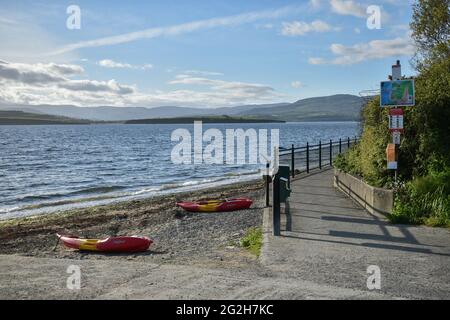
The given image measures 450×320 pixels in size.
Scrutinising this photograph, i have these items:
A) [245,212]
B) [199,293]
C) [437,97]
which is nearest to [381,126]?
[437,97]

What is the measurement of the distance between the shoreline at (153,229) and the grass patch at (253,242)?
0.15 meters

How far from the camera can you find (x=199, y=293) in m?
5.64

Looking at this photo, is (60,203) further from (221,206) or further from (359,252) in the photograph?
(359,252)

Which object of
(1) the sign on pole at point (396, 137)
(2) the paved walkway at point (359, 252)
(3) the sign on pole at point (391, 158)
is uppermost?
(1) the sign on pole at point (396, 137)

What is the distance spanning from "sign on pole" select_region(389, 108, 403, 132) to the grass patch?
3.56 m

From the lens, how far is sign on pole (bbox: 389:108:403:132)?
10.6 metres

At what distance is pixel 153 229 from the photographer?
12.6 m

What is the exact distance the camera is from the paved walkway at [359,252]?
20.2 ft

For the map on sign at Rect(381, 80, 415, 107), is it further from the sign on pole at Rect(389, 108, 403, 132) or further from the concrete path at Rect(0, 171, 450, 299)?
the concrete path at Rect(0, 171, 450, 299)

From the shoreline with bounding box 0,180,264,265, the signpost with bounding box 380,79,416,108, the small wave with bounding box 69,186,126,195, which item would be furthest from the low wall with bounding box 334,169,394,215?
the small wave with bounding box 69,186,126,195

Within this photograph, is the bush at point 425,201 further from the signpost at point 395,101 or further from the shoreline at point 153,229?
the shoreline at point 153,229

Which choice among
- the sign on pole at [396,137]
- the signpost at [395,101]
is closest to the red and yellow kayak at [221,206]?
the signpost at [395,101]

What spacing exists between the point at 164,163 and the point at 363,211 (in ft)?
106

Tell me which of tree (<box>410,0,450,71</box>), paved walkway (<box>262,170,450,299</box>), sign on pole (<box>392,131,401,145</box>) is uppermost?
tree (<box>410,0,450,71</box>)
